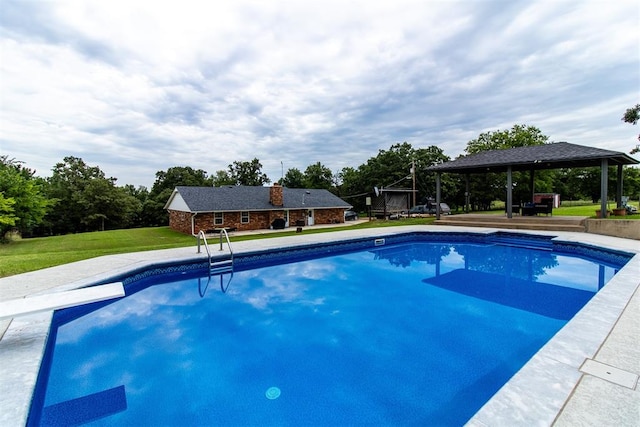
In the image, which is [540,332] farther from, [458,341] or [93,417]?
[93,417]

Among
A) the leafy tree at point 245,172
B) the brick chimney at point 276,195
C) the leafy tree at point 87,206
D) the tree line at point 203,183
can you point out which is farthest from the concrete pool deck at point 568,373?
the leafy tree at point 245,172

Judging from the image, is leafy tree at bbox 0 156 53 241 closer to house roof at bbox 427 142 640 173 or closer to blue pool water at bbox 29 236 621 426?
blue pool water at bbox 29 236 621 426

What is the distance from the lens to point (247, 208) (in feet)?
63.7

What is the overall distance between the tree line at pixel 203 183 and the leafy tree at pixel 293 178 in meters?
0.15

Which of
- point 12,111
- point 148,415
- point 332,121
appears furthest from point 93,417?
point 332,121

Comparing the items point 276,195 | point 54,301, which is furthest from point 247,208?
point 54,301

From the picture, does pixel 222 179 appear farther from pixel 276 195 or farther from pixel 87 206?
pixel 276 195

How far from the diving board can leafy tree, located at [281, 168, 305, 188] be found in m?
37.7

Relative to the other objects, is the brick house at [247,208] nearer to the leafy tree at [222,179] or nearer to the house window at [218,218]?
the house window at [218,218]

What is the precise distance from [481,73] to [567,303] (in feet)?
34.9

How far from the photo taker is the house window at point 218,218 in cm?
1858

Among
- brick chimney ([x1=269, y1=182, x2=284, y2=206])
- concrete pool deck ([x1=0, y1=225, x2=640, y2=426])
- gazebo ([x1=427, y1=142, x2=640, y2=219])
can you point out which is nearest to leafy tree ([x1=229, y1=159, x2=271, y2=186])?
brick chimney ([x1=269, y1=182, x2=284, y2=206])

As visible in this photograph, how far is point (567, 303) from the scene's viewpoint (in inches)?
240

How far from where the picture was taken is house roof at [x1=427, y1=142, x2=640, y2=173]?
13.5 m
